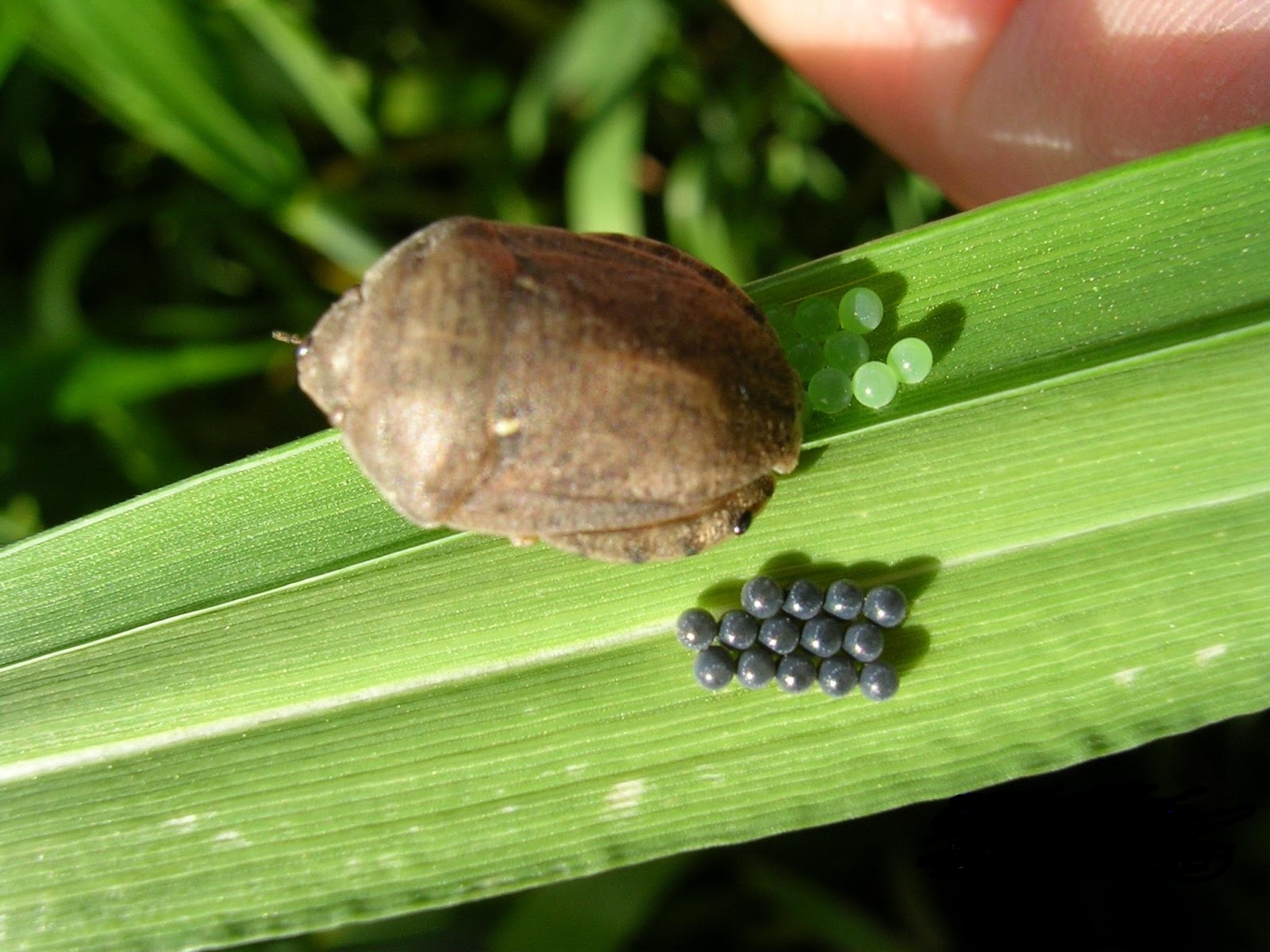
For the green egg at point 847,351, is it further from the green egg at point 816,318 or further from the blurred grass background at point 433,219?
the blurred grass background at point 433,219

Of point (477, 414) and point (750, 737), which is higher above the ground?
point (477, 414)

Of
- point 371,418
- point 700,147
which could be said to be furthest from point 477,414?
point 700,147

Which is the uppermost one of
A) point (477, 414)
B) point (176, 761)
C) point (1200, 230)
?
point (477, 414)

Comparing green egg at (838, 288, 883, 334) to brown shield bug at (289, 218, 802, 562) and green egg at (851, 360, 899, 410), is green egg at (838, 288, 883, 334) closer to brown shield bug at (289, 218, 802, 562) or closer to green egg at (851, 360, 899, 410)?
green egg at (851, 360, 899, 410)

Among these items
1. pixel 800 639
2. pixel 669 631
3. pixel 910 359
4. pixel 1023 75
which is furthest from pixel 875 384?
pixel 1023 75

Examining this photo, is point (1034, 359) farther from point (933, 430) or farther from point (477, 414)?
point (477, 414)

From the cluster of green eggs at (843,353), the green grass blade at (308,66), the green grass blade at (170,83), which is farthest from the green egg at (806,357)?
the green grass blade at (308,66)

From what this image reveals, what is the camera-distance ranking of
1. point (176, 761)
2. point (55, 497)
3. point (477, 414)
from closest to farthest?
point (477, 414), point (176, 761), point (55, 497)

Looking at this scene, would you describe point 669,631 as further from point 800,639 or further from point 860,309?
point 860,309
